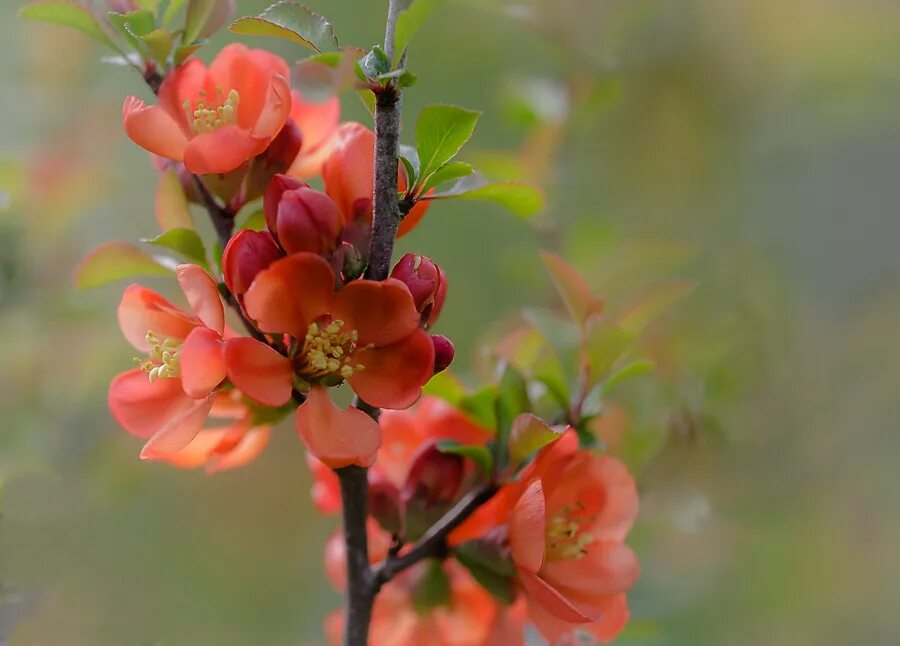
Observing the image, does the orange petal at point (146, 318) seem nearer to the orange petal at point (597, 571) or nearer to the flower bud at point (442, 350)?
the flower bud at point (442, 350)

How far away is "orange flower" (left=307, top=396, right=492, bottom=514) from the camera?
0.70 metres

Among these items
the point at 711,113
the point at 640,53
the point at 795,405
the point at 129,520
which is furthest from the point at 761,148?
the point at 129,520

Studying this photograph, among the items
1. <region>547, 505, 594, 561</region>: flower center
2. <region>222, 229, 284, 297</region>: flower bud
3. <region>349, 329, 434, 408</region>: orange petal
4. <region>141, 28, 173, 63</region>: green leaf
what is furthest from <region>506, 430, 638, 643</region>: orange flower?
<region>141, 28, 173, 63</region>: green leaf

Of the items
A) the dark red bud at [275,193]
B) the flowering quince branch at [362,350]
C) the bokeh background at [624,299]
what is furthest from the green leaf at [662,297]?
the dark red bud at [275,193]

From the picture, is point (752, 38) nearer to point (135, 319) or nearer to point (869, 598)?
point (869, 598)

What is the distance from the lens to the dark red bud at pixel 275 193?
0.53 meters

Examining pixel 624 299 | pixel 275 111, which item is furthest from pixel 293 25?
pixel 624 299

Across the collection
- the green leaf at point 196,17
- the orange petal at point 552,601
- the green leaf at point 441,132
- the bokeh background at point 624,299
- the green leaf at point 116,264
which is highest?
the green leaf at point 196,17

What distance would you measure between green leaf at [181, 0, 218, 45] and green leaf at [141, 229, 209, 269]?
4.5 inches

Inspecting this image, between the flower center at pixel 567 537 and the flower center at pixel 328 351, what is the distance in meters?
0.20

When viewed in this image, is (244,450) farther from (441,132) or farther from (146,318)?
Answer: (441,132)

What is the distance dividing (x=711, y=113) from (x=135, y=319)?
141 centimetres

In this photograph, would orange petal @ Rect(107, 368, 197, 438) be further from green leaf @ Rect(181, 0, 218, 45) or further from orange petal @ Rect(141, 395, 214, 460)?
green leaf @ Rect(181, 0, 218, 45)

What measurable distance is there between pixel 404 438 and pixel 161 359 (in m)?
0.21
